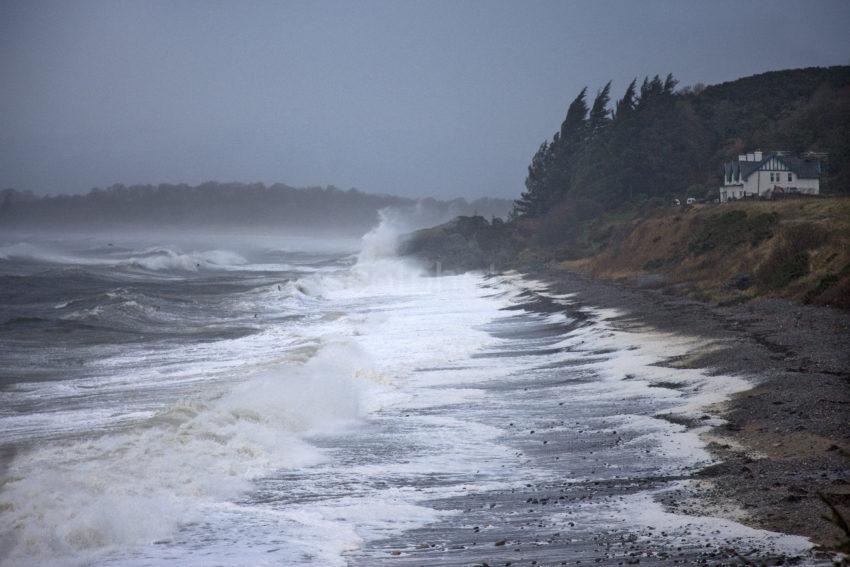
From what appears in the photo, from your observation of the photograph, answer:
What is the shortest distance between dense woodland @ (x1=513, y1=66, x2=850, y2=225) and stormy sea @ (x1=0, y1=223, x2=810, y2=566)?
43.7m

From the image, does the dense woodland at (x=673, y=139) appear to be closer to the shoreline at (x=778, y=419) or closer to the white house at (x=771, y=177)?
the white house at (x=771, y=177)

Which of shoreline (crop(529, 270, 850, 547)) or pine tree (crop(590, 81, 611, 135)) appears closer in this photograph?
shoreline (crop(529, 270, 850, 547))

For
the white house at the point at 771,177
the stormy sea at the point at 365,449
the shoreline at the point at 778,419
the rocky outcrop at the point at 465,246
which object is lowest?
the stormy sea at the point at 365,449

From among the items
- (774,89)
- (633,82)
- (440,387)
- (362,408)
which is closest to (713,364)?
(440,387)

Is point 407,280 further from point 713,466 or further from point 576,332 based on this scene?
point 713,466

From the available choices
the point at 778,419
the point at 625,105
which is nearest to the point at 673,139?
the point at 625,105

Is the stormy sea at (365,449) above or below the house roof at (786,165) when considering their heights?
below

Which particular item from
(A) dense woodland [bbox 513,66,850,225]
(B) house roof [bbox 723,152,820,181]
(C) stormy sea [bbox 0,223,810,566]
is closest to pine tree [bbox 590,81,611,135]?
(A) dense woodland [bbox 513,66,850,225]

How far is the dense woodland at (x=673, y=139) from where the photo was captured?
72.8m

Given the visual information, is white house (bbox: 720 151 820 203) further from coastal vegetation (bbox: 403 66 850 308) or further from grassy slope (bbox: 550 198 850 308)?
grassy slope (bbox: 550 198 850 308)

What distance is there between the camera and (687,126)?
261ft

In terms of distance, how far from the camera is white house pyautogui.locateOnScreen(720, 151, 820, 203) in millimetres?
56688

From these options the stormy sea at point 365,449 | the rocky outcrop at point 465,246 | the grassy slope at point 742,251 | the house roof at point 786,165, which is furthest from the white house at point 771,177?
the stormy sea at point 365,449

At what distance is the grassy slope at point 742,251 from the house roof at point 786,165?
23.7ft
